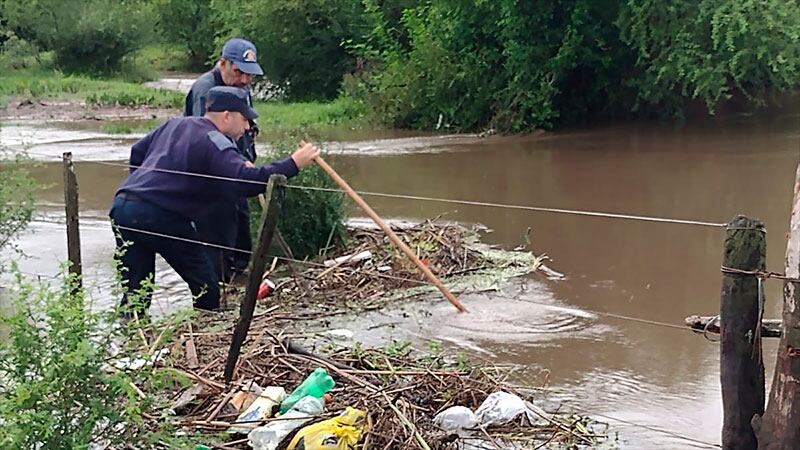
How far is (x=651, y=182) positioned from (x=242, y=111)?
8.23m

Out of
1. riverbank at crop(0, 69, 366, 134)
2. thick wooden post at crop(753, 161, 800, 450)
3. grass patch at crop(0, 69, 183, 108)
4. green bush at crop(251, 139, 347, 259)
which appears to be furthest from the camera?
grass patch at crop(0, 69, 183, 108)

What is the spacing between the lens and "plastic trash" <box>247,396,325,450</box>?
457cm

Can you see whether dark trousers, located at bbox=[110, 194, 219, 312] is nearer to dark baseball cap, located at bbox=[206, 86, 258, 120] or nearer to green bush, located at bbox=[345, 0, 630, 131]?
dark baseball cap, located at bbox=[206, 86, 258, 120]

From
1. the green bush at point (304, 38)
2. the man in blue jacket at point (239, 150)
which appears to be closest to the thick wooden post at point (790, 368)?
the man in blue jacket at point (239, 150)

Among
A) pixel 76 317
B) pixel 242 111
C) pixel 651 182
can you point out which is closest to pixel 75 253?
pixel 242 111

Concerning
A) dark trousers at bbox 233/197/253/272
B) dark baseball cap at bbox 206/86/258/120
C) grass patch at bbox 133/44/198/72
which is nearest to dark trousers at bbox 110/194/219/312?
dark baseball cap at bbox 206/86/258/120

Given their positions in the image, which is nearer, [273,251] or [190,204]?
[190,204]

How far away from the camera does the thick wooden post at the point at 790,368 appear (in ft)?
12.6

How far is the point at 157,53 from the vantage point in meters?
45.8

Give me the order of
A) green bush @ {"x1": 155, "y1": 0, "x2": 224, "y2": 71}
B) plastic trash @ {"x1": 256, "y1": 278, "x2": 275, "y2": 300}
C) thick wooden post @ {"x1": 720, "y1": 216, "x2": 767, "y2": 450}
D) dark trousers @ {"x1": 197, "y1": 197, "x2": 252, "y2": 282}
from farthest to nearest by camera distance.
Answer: green bush @ {"x1": 155, "y1": 0, "x2": 224, "y2": 71}
plastic trash @ {"x1": 256, "y1": 278, "x2": 275, "y2": 300}
dark trousers @ {"x1": 197, "y1": 197, "x2": 252, "y2": 282}
thick wooden post @ {"x1": 720, "y1": 216, "x2": 767, "y2": 450}

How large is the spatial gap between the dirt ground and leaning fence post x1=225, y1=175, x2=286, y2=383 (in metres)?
19.8

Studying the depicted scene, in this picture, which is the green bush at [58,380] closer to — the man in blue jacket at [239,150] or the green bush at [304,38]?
the man in blue jacket at [239,150]

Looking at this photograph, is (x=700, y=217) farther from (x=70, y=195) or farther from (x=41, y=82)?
(x=41, y=82)

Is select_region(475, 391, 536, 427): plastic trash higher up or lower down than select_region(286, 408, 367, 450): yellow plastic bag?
lower down
